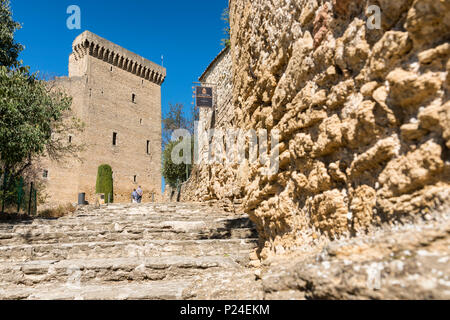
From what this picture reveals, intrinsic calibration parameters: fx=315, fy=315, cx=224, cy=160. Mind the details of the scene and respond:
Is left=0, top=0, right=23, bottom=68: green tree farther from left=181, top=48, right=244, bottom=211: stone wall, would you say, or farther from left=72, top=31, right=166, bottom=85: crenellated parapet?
left=72, top=31, right=166, bottom=85: crenellated parapet

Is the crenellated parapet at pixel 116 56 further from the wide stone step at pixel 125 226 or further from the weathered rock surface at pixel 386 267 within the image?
the weathered rock surface at pixel 386 267

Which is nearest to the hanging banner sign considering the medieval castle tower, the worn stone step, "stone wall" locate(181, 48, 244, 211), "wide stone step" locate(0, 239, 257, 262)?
"stone wall" locate(181, 48, 244, 211)

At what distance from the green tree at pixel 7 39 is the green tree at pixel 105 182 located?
1277 cm

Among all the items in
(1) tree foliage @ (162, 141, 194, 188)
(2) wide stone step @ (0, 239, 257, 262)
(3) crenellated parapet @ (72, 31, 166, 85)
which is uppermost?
(3) crenellated parapet @ (72, 31, 166, 85)

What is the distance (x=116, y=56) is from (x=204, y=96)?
1662cm

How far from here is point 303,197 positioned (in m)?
2.26

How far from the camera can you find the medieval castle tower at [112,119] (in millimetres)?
21734

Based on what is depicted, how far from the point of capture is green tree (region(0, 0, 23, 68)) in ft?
30.9

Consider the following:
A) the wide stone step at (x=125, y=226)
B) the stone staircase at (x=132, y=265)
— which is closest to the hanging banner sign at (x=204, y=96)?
the wide stone step at (x=125, y=226)

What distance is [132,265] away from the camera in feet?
10.2

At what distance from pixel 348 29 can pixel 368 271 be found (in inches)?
52.6

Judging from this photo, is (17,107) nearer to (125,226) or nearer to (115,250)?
(125,226)

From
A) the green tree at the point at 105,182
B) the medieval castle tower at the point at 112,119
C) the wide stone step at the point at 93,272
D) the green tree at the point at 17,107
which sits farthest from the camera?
the medieval castle tower at the point at 112,119
